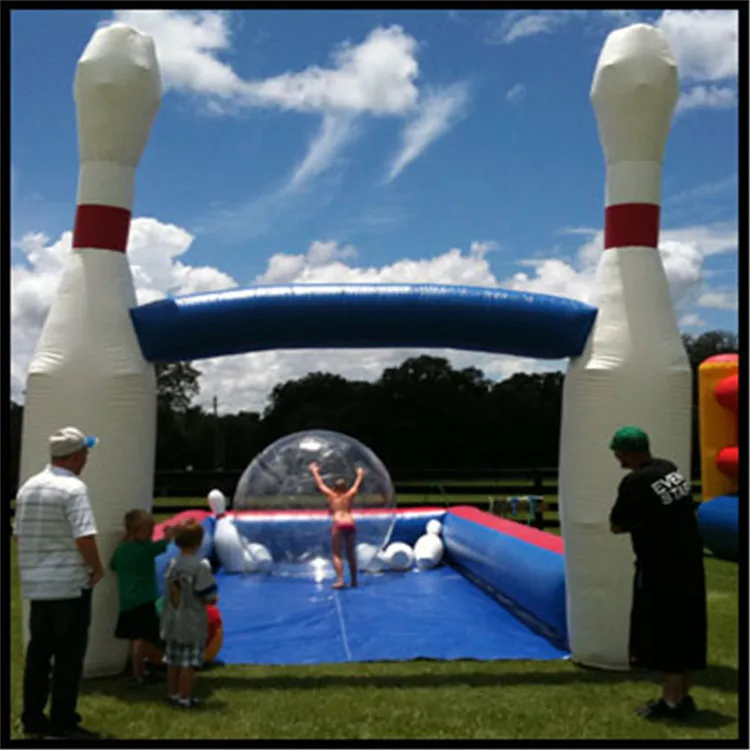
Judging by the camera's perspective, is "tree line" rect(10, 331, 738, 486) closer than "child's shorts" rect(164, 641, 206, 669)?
No

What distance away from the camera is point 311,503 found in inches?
340

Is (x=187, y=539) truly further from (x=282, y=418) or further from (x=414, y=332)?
(x=282, y=418)

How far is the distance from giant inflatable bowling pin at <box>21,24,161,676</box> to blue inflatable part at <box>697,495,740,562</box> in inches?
273

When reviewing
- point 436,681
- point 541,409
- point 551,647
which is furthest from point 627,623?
point 541,409

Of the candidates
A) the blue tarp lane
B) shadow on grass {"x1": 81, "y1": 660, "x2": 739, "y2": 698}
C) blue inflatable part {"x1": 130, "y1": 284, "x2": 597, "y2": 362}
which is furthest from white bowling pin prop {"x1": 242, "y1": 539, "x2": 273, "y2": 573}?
blue inflatable part {"x1": 130, "y1": 284, "x2": 597, "y2": 362}

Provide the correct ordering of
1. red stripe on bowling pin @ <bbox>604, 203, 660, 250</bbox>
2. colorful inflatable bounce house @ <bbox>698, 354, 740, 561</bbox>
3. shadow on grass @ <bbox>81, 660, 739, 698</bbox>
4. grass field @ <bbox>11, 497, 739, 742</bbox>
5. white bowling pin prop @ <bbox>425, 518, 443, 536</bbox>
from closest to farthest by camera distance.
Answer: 1. grass field @ <bbox>11, 497, 739, 742</bbox>
2. shadow on grass @ <bbox>81, 660, 739, 698</bbox>
3. red stripe on bowling pin @ <bbox>604, 203, 660, 250</bbox>
4. colorful inflatable bounce house @ <bbox>698, 354, 740, 561</bbox>
5. white bowling pin prop @ <bbox>425, 518, 443, 536</bbox>

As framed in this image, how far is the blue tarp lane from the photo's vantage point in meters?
5.61

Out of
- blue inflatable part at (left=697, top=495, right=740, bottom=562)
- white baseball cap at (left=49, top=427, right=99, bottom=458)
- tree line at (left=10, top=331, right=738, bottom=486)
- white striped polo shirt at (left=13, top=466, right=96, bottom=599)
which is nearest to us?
white striped polo shirt at (left=13, top=466, right=96, bottom=599)

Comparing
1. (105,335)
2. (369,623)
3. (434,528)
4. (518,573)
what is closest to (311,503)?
(434,528)

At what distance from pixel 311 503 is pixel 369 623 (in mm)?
2276

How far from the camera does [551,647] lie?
573 cm

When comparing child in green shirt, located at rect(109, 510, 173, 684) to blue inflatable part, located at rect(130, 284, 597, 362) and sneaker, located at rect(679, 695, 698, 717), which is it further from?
sneaker, located at rect(679, 695, 698, 717)

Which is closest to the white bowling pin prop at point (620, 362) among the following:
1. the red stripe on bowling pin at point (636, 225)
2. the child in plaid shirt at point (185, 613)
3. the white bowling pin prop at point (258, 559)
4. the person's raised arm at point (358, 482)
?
the red stripe on bowling pin at point (636, 225)

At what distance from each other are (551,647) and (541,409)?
22108mm
